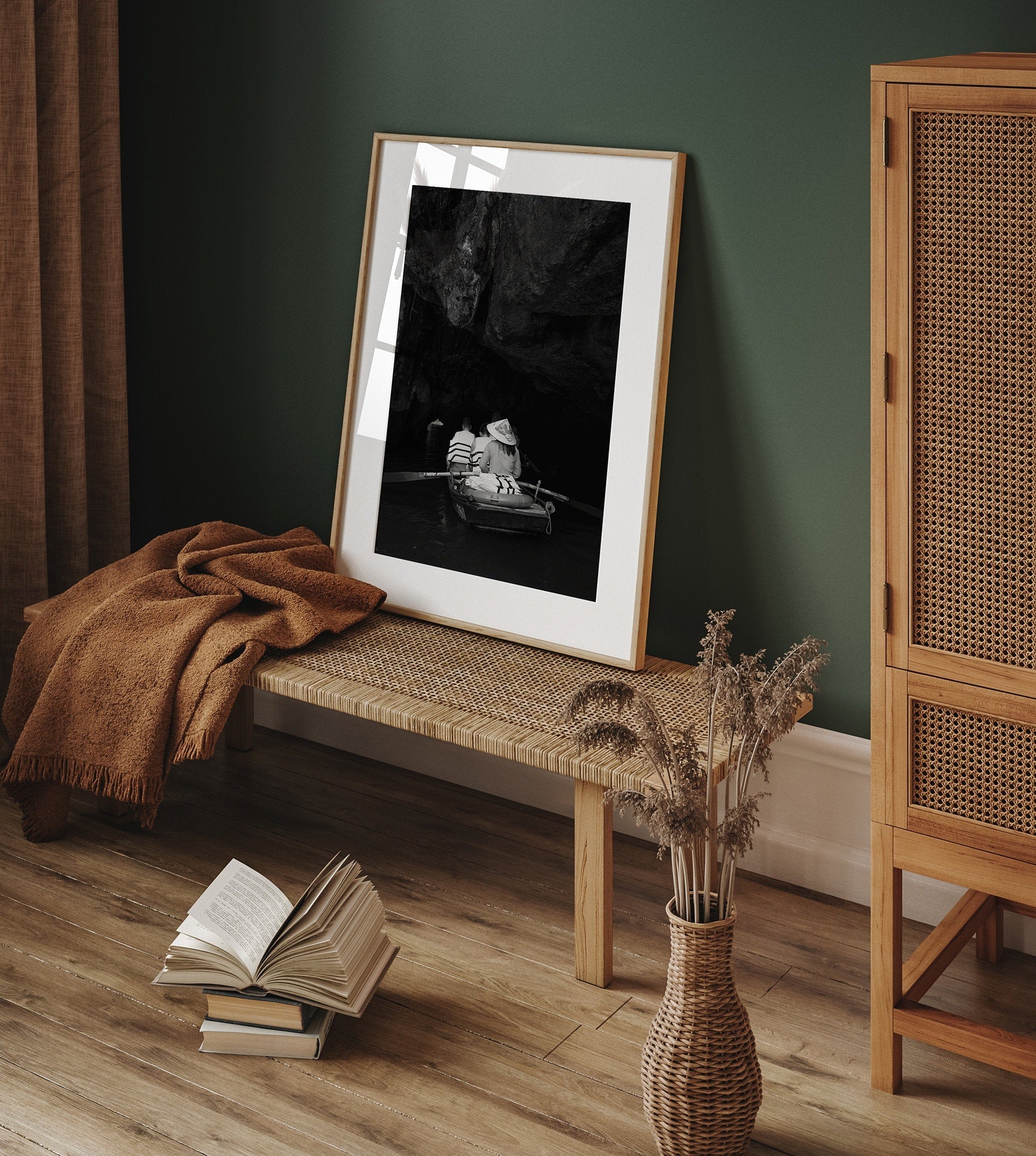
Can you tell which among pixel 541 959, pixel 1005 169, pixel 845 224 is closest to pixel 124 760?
pixel 541 959

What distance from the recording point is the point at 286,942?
1.98 meters

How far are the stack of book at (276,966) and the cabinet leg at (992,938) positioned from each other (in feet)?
3.56

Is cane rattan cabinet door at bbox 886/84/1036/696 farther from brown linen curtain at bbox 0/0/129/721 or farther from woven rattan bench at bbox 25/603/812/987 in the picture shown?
brown linen curtain at bbox 0/0/129/721

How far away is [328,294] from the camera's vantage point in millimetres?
2975

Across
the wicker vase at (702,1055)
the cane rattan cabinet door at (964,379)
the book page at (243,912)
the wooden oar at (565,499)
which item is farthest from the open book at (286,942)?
the cane rattan cabinet door at (964,379)

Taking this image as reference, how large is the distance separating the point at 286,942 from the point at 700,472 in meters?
1.19

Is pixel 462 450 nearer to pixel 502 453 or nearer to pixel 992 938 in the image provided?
pixel 502 453

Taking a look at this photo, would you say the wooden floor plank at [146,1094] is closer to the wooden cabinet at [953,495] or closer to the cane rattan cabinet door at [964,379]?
the wooden cabinet at [953,495]

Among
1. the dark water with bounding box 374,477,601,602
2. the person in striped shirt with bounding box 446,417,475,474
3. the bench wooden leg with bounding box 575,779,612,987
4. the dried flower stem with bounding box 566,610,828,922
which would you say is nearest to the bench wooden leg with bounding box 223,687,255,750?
the dark water with bounding box 374,477,601,602

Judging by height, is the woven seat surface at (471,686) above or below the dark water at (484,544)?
below

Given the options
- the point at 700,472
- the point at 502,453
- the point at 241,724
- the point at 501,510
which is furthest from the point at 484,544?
the point at 241,724

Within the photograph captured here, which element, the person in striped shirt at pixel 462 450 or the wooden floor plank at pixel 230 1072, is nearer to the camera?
the wooden floor plank at pixel 230 1072

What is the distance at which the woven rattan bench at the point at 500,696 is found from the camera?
2.16 meters

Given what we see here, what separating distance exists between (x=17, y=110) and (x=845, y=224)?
1.87 meters
